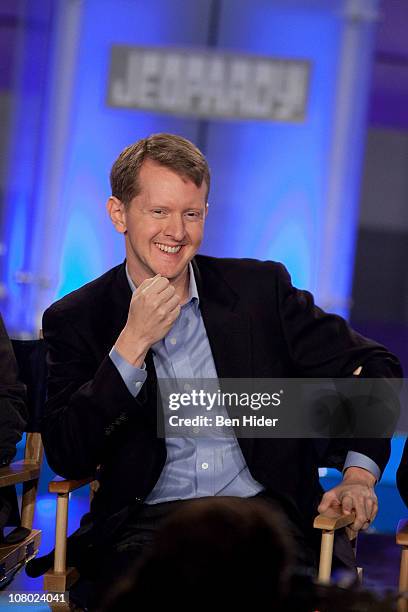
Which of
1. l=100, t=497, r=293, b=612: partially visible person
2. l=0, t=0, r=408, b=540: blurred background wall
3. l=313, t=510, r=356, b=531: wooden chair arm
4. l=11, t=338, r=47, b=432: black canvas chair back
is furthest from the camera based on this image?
l=0, t=0, r=408, b=540: blurred background wall

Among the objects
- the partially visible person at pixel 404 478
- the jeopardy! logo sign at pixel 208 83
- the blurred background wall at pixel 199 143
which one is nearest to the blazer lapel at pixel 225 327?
the partially visible person at pixel 404 478

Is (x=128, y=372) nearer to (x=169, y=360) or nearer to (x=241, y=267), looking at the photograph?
(x=169, y=360)

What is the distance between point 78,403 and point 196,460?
34cm

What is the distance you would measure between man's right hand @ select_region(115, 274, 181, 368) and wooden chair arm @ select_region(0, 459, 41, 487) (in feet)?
1.55

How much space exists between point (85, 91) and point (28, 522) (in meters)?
4.62

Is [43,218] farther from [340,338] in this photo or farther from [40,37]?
[340,338]

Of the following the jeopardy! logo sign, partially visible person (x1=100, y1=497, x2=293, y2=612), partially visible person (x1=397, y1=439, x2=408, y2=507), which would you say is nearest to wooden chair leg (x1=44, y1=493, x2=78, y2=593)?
partially visible person (x1=397, y1=439, x2=408, y2=507)

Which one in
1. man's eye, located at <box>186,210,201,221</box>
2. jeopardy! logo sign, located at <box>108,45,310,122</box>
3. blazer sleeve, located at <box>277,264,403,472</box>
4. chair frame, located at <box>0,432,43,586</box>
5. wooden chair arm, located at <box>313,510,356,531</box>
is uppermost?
jeopardy! logo sign, located at <box>108,45,310,122</box>

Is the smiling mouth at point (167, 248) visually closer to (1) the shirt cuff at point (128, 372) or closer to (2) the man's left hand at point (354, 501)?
(1) the shirt cuff at point (128, 372)

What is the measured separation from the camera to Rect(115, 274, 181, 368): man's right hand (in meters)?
2.17

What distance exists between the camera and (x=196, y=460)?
7.61 ft

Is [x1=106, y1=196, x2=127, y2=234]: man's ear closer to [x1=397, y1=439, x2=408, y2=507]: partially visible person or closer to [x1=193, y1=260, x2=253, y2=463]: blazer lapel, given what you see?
[x1=193, y1=260, x2=253, y2=463]: blazer lapel

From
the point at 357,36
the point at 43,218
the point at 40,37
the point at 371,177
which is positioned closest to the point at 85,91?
the point at 40,37

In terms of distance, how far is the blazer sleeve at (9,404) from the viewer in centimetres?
241
